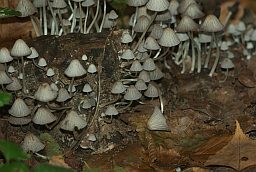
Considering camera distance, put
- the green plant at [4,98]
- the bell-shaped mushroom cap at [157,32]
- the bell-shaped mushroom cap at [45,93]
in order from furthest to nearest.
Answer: the bell-shaped mushroom cap at [157,32], the bell-shaped mushroom cap at [45,93], the green plant at [4,98]

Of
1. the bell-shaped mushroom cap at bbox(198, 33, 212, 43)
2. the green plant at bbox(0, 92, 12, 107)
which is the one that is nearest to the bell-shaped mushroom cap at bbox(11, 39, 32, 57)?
the green plant at bbox(0, 92, 12, 107)

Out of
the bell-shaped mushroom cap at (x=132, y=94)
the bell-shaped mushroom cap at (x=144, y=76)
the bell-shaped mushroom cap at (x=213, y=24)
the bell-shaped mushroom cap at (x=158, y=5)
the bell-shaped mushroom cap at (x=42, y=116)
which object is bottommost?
the bell-shaped mushroom cap at (x=42, y=116)

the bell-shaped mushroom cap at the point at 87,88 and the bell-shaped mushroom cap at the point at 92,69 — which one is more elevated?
the bell-shaped mushroom cap at the point at 92,69

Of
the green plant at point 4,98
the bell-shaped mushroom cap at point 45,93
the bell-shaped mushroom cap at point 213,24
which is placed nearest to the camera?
the green plant at point 4,98

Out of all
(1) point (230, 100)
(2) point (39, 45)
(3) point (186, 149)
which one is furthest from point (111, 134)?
(1) point (230, 100)

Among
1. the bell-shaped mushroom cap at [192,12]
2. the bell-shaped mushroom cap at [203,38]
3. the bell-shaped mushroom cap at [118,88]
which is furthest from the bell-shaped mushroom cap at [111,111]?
the bell-shaped mushroom cap at [203,38]

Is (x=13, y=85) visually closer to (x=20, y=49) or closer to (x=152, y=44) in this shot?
(x=20, y=49)

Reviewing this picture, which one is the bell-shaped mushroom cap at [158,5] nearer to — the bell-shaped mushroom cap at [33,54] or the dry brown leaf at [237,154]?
the bell-shaped mushroom cap at [33,54]

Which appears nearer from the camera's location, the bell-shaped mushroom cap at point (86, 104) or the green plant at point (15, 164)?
the green plant at point (15, 164)

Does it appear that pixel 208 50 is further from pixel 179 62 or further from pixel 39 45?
pixel 39 45
